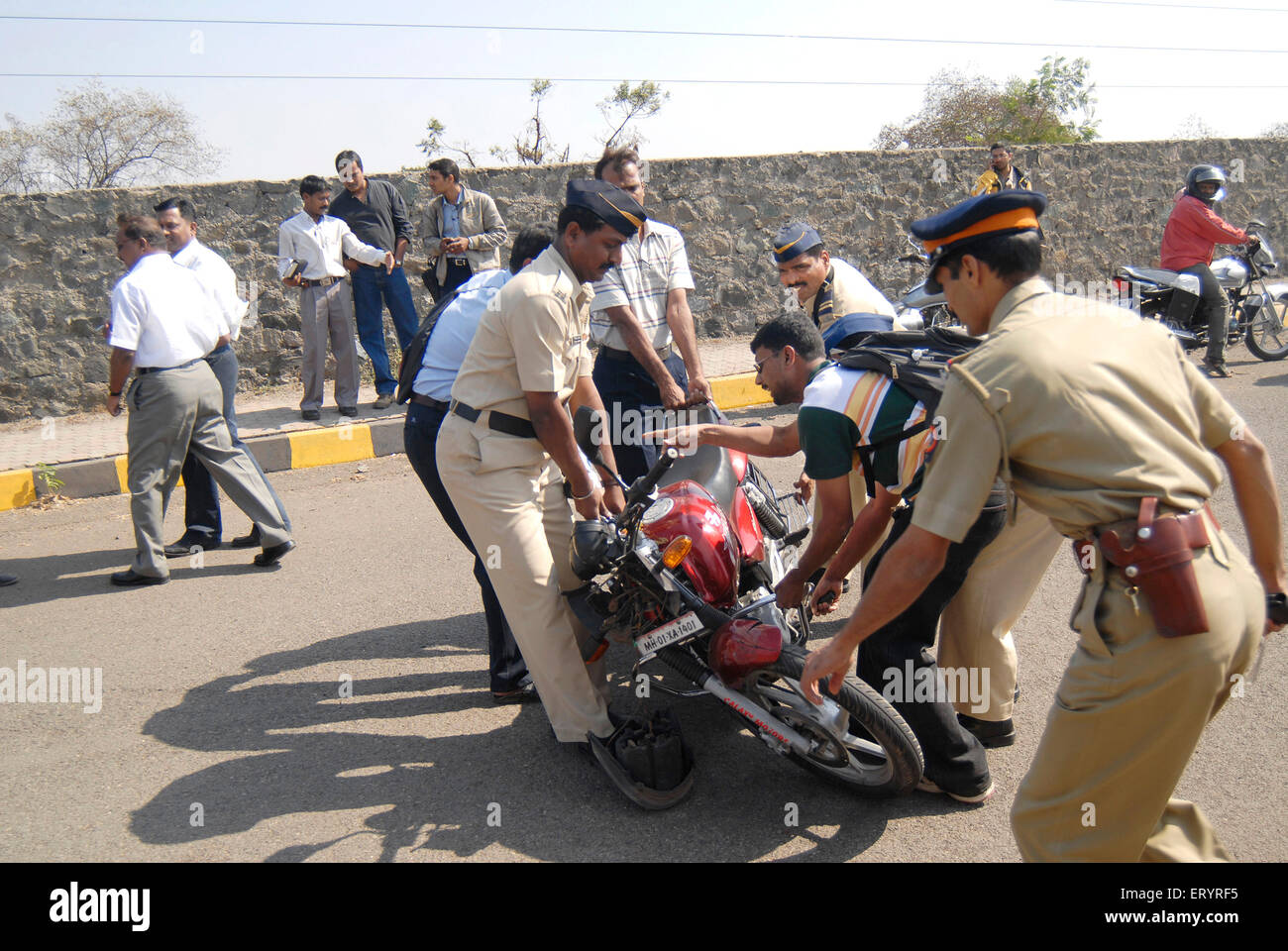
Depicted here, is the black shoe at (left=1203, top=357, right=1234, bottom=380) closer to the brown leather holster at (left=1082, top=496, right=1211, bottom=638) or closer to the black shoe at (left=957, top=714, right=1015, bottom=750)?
the black shoe at (left=957, top=714, right=1015, bottom=750)

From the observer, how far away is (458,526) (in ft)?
13.3

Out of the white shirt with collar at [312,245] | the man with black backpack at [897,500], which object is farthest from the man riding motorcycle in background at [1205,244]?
the white shirt with collar at [312,245]

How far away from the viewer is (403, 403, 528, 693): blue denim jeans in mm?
3908

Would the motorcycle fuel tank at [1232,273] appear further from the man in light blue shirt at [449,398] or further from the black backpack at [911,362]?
the man in light blue shirt at [449,398]

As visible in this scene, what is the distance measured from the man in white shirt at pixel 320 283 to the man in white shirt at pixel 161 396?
8.88 ft

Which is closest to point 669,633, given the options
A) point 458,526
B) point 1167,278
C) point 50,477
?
point 458,526

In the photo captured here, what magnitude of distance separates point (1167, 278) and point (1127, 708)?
8562mm

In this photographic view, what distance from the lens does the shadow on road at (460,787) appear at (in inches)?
119

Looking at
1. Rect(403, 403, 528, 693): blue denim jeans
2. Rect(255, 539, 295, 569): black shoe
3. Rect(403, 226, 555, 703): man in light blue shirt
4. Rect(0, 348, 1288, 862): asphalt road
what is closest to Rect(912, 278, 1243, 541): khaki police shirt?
Rect(0, 348, 1288, 862): asphalt road

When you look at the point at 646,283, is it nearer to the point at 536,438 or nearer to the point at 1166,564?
the point at 536,438

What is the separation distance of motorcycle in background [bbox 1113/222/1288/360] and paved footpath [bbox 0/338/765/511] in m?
3.82
